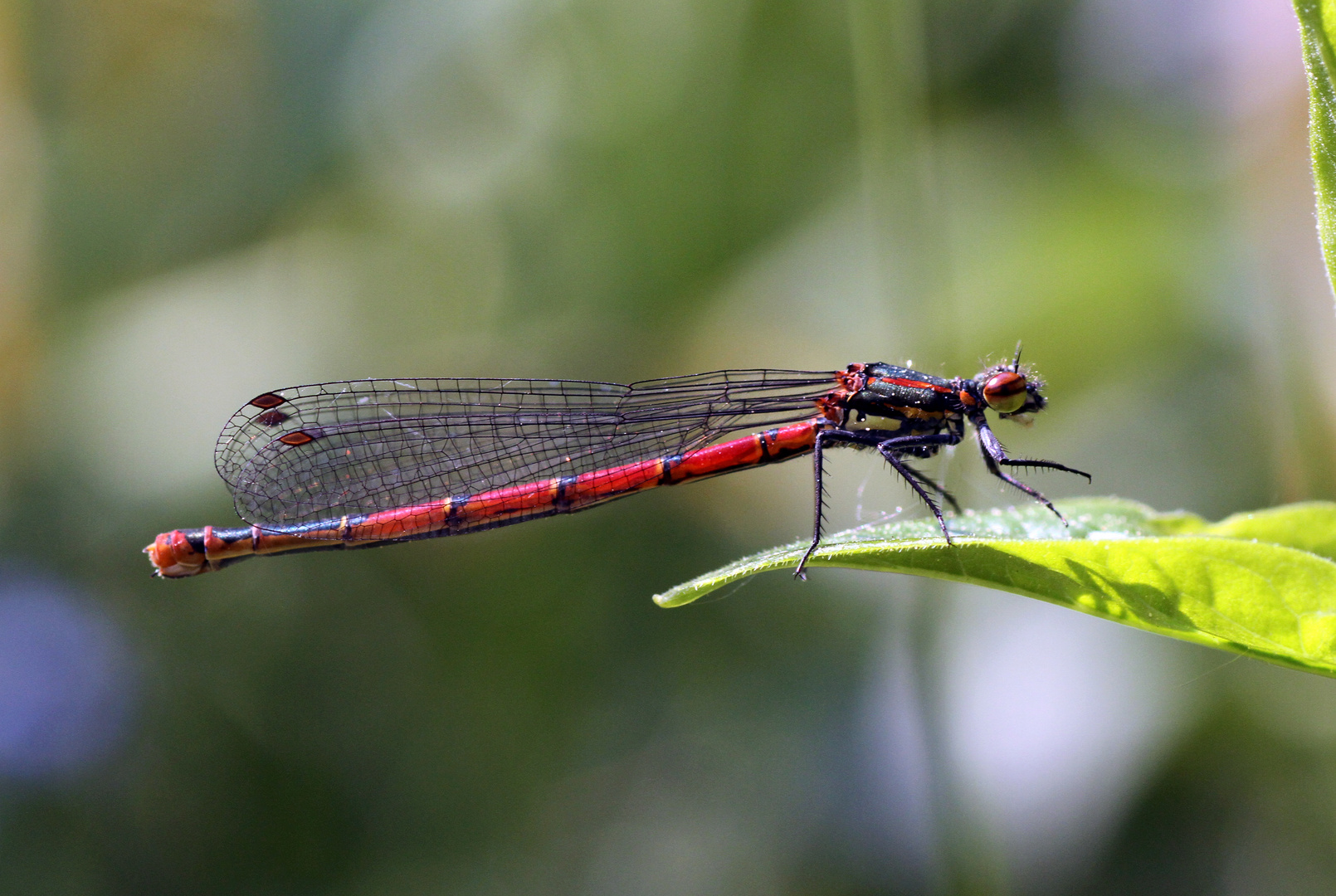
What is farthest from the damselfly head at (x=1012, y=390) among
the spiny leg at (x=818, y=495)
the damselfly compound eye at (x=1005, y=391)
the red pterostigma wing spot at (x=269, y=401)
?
the red pterostigma wing spot at (x=269, y=401)

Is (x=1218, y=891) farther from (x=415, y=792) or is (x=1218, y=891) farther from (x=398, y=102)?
(x=398, y=102)

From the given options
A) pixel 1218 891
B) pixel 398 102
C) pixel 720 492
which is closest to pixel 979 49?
pixel 720 492

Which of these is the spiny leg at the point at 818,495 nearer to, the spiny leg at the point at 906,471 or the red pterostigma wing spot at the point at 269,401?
the spiny leg at the point at 906,471

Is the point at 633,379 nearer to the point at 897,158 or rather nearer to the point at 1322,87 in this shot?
the point at 897,158

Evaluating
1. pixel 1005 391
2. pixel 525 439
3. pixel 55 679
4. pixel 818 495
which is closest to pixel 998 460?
pixel 1005 391

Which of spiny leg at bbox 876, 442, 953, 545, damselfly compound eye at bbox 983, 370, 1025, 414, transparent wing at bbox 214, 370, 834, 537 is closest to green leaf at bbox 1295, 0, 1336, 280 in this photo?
spiny leg at bbox 876, 442, 953, 545

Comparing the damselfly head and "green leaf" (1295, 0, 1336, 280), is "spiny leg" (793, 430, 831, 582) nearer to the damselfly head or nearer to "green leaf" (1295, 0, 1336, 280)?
the damselfly head
